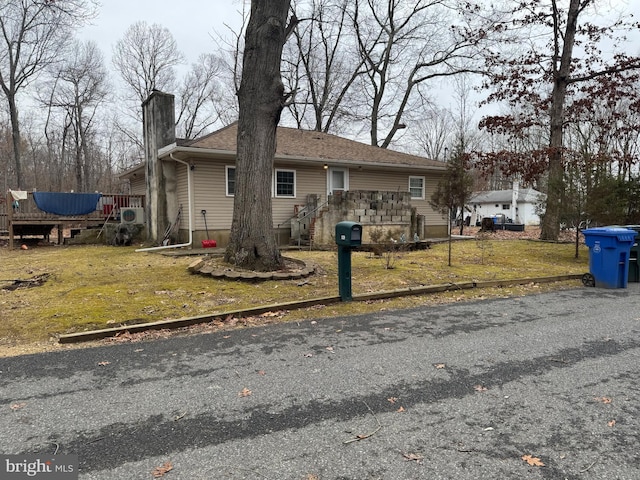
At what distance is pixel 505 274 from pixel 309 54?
25239 mm

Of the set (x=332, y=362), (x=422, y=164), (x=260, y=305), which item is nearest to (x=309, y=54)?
(x=422, y=164)

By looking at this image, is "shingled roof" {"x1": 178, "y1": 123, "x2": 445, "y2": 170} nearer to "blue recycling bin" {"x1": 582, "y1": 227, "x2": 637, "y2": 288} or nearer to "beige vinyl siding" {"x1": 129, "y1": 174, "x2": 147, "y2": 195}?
"beige vinyl siding" {"x1": 129, "y1": 174, "x2": 147, "y2": 195}

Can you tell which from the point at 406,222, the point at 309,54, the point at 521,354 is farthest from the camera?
the point at 309,54

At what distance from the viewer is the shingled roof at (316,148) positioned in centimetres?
1325

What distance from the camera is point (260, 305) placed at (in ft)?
18.6

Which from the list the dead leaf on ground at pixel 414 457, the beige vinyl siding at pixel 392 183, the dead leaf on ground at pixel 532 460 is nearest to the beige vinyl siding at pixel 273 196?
the beige vinyl siding at pixel 392 183

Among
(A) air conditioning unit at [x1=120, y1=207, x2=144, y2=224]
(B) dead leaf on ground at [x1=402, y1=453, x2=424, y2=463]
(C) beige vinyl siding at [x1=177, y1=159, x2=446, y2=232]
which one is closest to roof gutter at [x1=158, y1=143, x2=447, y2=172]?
(C) beige vinyl siding at [x1=177, y1=159, x2=446, y2=232]

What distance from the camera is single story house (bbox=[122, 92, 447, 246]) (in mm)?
12727

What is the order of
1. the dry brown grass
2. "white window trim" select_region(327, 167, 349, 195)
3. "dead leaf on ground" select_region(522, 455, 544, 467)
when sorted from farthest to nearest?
"white window trim" select_region(327, 167, 349, 195)
the dry brown grass
"dead leaf on ground" select_region(522, 455, 544, 467)

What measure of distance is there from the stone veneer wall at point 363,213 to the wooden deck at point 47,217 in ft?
27.5

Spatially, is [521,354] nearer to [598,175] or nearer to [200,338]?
[200,338]

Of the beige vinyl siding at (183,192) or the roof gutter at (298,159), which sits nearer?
the roof gutter at (298,159)

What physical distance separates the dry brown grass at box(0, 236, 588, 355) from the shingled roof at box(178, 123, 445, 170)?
418 centimetres

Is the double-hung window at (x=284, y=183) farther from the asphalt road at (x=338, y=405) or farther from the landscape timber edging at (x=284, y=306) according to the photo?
the asphalt road at (x=338, y=405)
